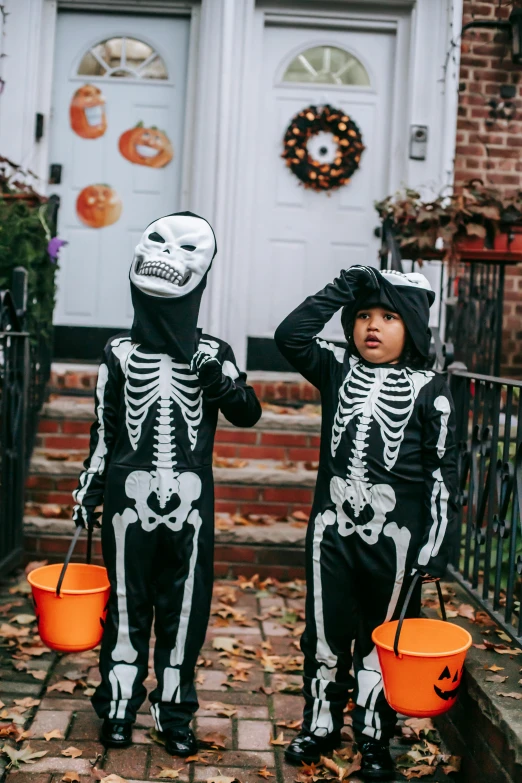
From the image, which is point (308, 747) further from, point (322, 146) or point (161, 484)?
point (322, 146)

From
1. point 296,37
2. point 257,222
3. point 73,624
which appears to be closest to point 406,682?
point 73,624

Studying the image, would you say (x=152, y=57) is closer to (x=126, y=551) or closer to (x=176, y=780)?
(x=126, y=551)

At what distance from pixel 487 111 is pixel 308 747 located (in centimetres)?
500

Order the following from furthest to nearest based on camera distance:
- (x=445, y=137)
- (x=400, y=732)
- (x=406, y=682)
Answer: (x=445, y=137) < (x=400, y=732) < (x=406, y=682)

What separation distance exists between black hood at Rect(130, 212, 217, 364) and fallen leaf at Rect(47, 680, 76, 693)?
1351mm

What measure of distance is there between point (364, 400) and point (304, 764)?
45.6 inches

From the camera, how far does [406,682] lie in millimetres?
2363

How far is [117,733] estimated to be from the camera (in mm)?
2791

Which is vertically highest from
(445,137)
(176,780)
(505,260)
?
(445,137)

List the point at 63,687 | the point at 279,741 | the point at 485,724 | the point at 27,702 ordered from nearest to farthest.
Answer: the point at 485,724 → the point at 279,741 → the point at 27,702 → the point at 63,687

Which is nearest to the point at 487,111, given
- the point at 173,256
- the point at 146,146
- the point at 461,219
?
the point at 461,219

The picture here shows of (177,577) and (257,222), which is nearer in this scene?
(177,577)

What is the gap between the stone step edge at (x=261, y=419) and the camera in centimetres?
501

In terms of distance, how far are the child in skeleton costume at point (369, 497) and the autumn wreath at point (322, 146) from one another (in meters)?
3.52
